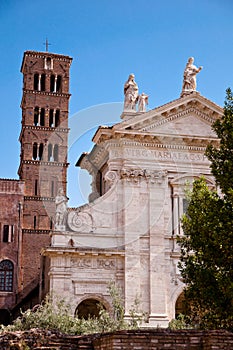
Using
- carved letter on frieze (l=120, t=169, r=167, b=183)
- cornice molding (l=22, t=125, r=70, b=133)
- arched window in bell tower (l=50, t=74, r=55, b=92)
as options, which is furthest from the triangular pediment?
arched window in bell tower (l=50, t=74, r=55, b=92)

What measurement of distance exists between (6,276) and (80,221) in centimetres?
1990

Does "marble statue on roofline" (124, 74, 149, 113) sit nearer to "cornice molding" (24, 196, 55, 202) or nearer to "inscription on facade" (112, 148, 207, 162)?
"inscription on facade" (112, 148, 207, 162)

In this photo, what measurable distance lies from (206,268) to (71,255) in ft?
39.2

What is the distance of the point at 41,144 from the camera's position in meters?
55.5

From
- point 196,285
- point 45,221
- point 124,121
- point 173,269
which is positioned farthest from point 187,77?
point 45,221

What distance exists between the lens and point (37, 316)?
2497 centimetres

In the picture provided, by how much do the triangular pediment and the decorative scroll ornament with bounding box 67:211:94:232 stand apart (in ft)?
16.2

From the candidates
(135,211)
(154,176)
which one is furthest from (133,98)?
(135,211)

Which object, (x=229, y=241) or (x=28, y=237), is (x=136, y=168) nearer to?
(x=229, y=241)

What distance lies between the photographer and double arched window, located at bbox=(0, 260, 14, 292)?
1882 inches

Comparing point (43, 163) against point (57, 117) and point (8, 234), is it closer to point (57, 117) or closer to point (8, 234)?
point (57, 117)

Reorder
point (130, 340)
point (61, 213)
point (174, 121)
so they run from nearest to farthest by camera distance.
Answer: point (130, 340), point (61, 213), point (174, 121)

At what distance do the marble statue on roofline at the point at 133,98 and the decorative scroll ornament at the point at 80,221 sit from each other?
20.9 ft

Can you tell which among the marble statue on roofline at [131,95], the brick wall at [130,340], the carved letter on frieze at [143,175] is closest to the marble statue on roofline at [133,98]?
the marble statue on roofline at [131,95]
